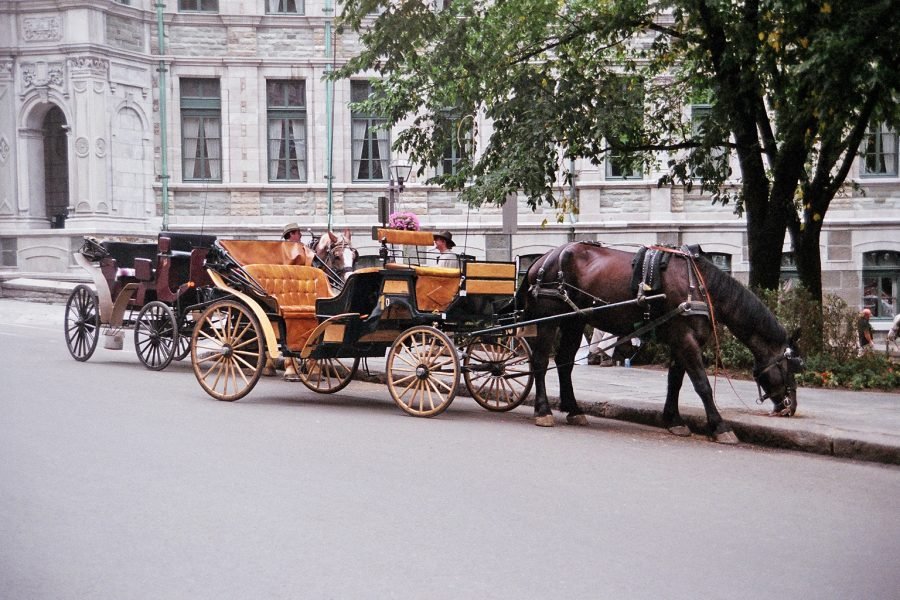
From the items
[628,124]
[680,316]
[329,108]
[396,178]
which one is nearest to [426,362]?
[680,316]

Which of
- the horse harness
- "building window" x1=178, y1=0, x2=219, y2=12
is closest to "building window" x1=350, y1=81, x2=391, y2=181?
"building window" x1=178, y1=0, x2=219, y2=12

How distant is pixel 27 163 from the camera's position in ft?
91.3

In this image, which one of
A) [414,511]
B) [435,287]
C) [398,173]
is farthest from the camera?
[398,173]

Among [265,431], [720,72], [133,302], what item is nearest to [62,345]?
[133,302]

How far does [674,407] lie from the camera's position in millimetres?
9383

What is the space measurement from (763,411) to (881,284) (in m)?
19.2

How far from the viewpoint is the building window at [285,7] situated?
2856 centimetres

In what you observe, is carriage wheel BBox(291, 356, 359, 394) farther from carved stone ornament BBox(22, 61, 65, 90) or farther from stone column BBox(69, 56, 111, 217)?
carved stone ornament BBox(22, 61, 65, 90)

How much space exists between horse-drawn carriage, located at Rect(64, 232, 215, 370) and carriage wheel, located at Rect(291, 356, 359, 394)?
210 cm

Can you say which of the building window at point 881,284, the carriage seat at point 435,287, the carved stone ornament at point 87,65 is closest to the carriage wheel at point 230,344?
the carriage seat at point 435,287

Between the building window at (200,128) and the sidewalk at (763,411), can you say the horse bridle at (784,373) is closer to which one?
the sidewalk at (763,411)

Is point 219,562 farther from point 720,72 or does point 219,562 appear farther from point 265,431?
point 720,72

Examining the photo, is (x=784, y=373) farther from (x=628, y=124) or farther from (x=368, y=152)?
(x=368, y=152)

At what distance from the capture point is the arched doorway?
28.8m
